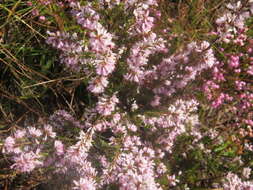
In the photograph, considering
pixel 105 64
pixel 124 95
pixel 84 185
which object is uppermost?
pixel 124 95

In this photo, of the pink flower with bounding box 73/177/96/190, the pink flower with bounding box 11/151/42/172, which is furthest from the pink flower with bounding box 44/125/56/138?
the pink flower with bounding box 73/177/96/190

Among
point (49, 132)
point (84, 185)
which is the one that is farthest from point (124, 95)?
point (84, 185)

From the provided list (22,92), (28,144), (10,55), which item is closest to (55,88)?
(22,92)

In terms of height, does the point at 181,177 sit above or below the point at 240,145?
below

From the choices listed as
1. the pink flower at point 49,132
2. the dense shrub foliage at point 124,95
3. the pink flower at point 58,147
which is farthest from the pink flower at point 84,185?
the pink flower at point 49,132

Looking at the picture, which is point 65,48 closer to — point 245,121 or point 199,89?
point 199,89

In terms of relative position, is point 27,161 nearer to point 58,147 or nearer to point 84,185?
point 58,147

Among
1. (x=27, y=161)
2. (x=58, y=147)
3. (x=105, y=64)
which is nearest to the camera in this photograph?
(x=105, y=64)

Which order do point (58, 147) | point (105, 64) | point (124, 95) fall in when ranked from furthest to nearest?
point (124, 95) < point (58, 147) < point (105, 64)
